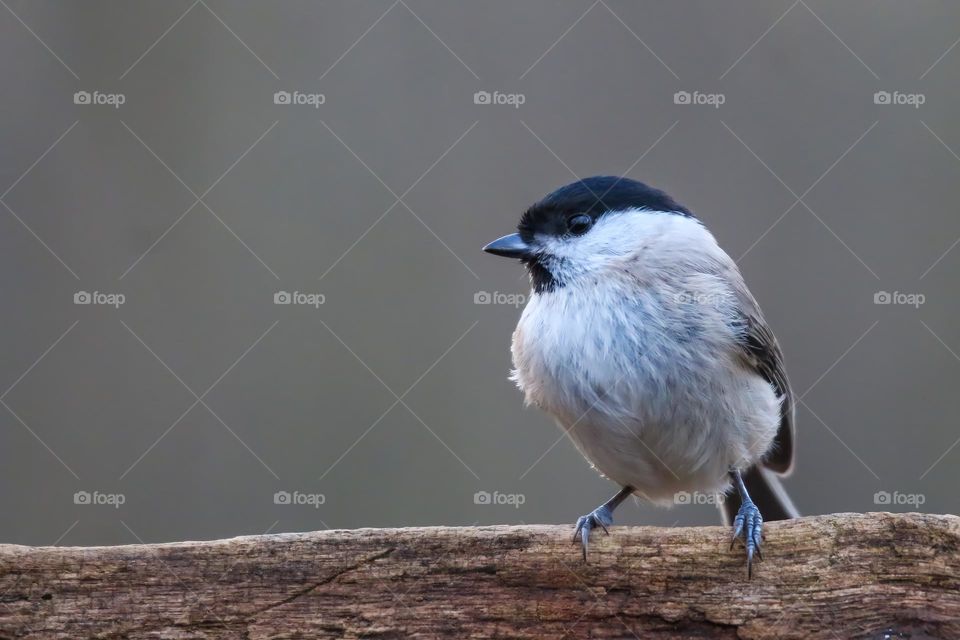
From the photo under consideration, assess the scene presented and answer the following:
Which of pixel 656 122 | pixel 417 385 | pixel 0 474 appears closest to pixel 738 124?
pixel 656 122

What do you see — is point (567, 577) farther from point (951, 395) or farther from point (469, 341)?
point (951, 395)

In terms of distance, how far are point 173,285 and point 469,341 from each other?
111cm
